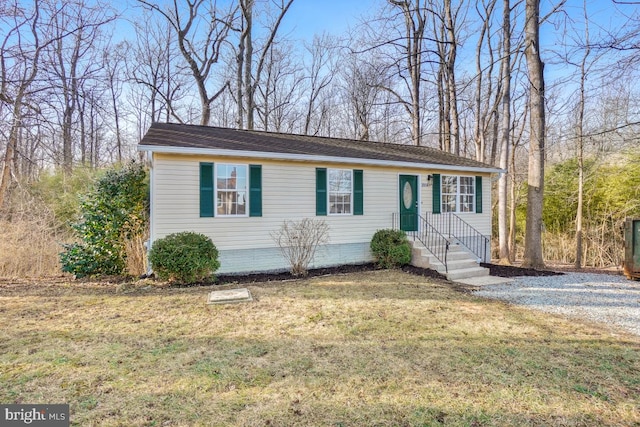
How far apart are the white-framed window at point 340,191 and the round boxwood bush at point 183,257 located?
11.2 ft

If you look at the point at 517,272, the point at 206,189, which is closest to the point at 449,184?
the point at 517,272

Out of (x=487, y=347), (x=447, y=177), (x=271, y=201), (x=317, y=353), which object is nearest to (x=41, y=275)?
(x=271, y=201)

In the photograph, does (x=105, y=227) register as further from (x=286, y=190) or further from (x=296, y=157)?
(x=296, y=157)

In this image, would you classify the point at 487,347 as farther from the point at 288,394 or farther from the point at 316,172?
the point at 316,172

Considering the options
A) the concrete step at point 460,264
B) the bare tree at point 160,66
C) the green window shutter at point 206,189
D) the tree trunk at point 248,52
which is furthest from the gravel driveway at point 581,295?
the bare tree at point 160,66

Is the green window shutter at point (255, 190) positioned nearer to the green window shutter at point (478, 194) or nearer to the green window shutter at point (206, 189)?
the green window shutter at point (206, 189)

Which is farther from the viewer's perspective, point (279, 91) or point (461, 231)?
point (279, 91)

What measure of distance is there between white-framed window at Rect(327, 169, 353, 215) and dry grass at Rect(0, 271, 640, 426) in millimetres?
3735

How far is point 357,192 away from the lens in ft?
29.4

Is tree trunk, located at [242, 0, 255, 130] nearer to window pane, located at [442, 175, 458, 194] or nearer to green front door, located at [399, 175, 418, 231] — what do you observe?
green front door, located at [399, 175, 418, 231]

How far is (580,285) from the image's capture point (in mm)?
7199

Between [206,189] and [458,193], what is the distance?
7677 mm

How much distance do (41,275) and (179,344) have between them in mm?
6610

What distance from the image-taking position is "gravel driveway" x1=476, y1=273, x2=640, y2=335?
16.8 ft
